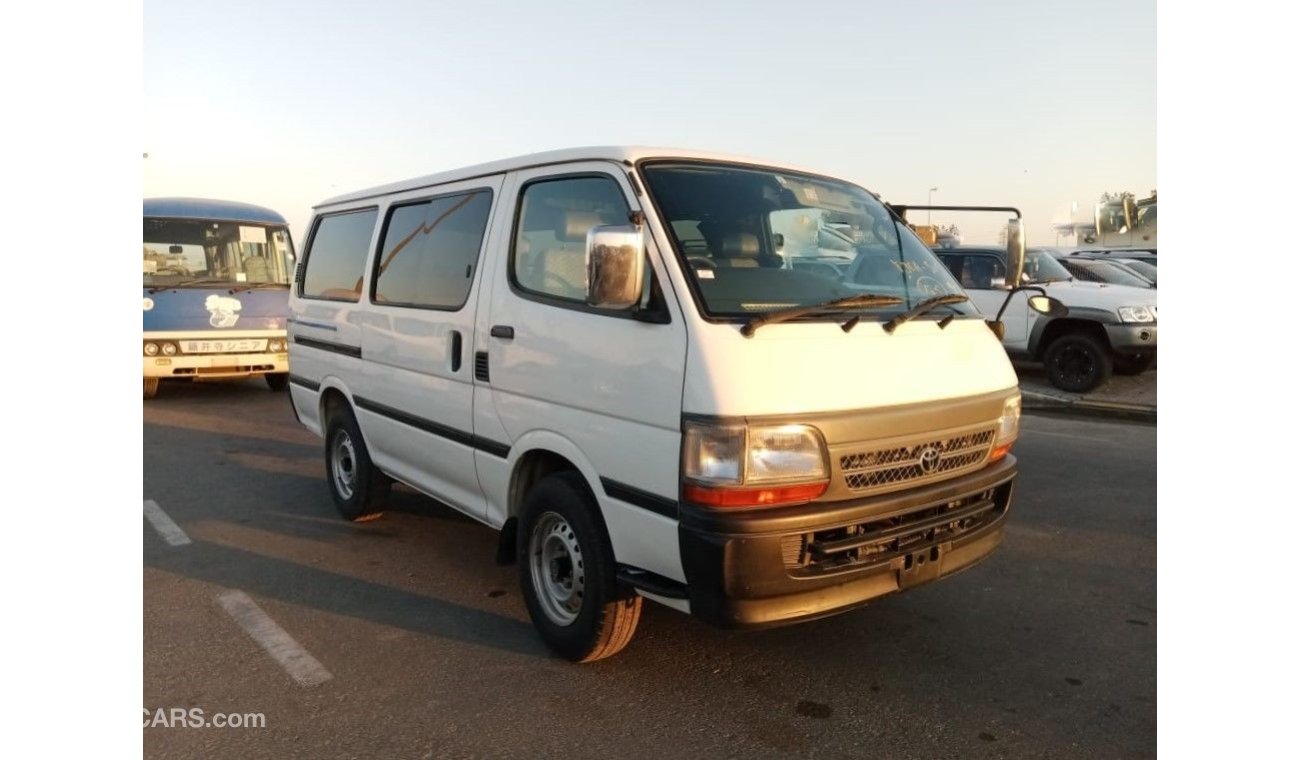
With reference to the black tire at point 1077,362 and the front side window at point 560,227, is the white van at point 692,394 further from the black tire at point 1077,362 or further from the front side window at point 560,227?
the black tire at point 1077,362

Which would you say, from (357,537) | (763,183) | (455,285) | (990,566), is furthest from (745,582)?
(357,537)

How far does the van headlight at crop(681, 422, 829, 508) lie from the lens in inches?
117

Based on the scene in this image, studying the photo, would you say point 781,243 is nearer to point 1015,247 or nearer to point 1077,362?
point 1015,247

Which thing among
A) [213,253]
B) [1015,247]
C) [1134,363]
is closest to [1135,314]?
[1134,363]

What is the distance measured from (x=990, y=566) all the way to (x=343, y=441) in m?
4.07

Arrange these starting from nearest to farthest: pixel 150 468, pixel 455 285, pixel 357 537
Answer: pixel 455 285, pixel 357 537, pixel 150 468

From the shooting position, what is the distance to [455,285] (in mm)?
4469

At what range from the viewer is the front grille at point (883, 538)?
3.10 m

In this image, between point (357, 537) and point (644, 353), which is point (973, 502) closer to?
point (644, 353)

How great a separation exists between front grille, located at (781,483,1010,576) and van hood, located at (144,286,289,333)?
8371 mm

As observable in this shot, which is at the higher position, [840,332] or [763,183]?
[763,183]

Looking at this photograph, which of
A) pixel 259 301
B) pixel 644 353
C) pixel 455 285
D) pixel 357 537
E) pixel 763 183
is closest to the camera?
pixel 644 353

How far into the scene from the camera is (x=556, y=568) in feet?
12.8

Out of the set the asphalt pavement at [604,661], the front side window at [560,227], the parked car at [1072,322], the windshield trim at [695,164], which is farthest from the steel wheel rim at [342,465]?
the parked car at [1072,322]
